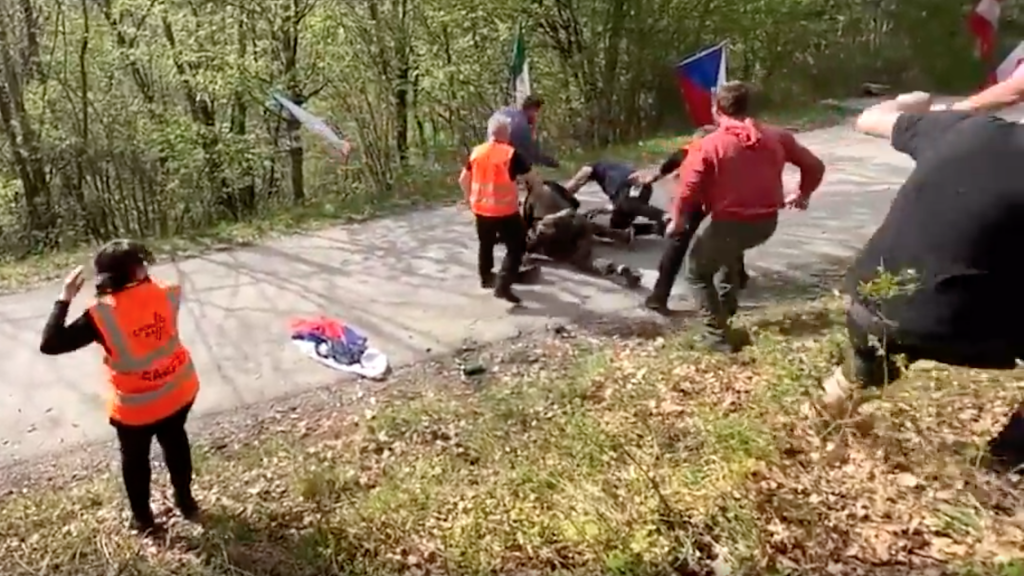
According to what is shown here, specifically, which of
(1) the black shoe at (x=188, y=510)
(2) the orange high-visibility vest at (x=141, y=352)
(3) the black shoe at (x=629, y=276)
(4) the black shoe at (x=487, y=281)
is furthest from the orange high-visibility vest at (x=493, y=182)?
(1) the black shoe at (x=188, y=510)

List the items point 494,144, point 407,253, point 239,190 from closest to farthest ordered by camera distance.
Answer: point 494,144 → point 407,253 → point 239,190

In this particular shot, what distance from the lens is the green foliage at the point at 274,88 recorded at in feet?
51.9

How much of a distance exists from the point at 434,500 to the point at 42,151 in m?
13.7

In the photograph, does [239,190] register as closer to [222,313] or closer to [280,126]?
[280,126]

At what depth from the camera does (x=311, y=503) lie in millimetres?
4902

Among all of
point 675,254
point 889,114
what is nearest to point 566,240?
point 675,254

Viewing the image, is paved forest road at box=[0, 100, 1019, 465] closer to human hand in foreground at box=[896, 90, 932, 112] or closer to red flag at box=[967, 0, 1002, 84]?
human hand in foreground at box=[896, 90, 932, 112]

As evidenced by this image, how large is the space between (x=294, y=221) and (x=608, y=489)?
7.50 meters

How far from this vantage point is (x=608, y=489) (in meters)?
4.27

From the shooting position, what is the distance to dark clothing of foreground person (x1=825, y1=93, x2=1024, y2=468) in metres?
3.30

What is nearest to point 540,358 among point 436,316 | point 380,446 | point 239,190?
point 436,316

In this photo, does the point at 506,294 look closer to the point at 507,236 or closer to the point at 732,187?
the point at 507,236

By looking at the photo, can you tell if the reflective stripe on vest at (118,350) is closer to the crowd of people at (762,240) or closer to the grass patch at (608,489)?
the crowd of people at (762,240)

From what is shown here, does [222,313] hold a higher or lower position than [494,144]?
lower
